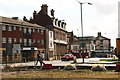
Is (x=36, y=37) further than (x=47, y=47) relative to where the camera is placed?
Answer: No

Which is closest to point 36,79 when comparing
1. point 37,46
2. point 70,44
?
point 37,46

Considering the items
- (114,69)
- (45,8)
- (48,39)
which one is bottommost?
(114,69)

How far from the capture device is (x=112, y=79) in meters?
16.8

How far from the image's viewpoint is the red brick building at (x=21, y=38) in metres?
61.0

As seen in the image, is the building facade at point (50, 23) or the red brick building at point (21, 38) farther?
the building facade at point (50, 23)

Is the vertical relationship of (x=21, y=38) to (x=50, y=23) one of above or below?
below

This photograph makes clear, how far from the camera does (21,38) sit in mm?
67938

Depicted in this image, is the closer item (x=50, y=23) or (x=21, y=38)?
(x=21, y=38)

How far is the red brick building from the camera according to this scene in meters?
61.0

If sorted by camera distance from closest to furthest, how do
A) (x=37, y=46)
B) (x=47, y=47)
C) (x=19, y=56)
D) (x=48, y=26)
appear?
1. (x=19, y=56)
2. (x=37, y=46)
3. (x=47, y=47)
4. (x=48, y=26)

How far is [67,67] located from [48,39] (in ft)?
177

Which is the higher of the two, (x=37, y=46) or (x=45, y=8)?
(x=45, y=8)

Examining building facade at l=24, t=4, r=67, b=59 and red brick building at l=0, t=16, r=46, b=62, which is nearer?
red brick building at l=0, t=16, r=46, b=62

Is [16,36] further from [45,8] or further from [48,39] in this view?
[45,8]
